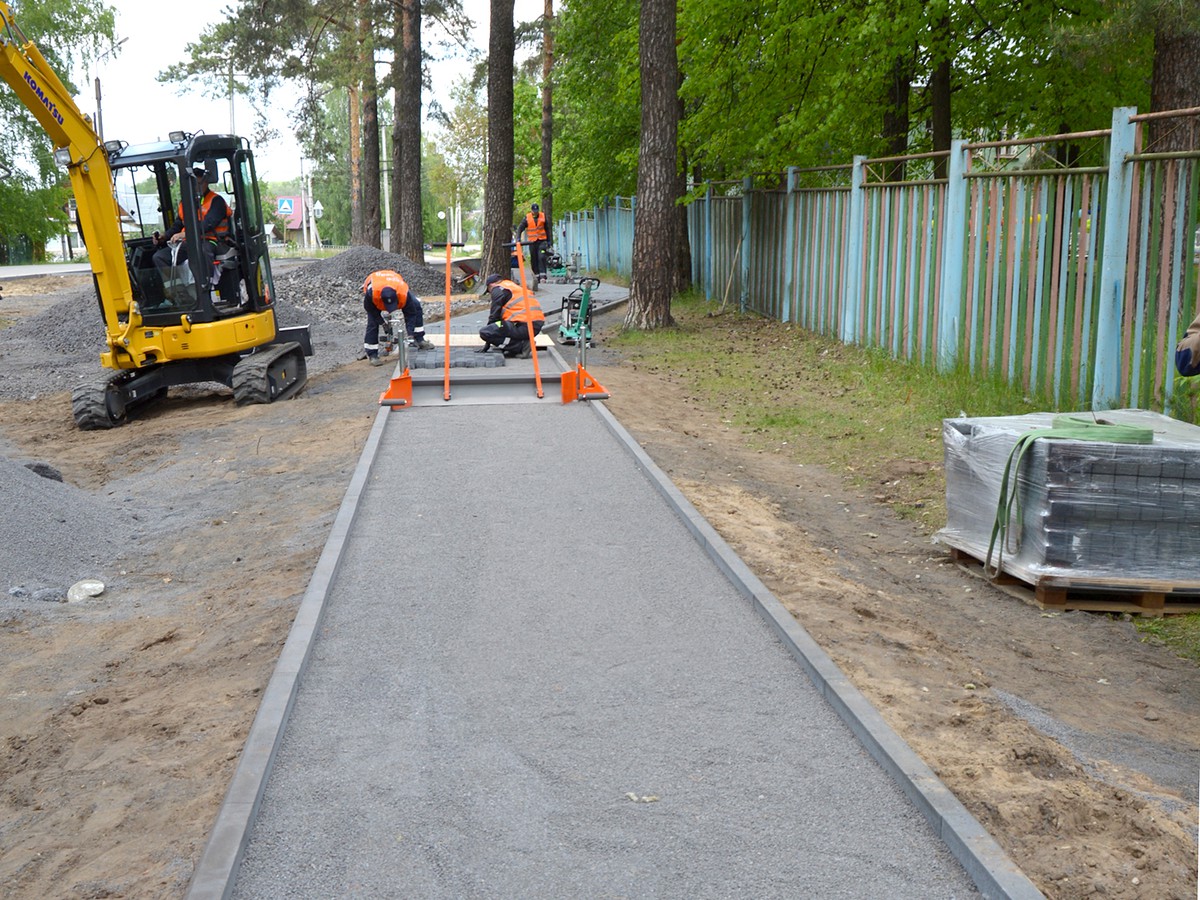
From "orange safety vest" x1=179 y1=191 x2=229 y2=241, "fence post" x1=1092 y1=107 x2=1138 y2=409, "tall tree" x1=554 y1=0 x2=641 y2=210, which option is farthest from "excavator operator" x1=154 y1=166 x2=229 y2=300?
"tall tree" x1=554 y1=0 x2=641 y2=210

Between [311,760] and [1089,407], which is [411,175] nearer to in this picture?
[1089,407]

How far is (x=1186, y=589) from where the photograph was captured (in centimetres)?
680

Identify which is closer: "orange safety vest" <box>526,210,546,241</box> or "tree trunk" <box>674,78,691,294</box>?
"tree trunk" <box>674,78,691,294</box>

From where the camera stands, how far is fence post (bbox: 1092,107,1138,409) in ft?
31.7

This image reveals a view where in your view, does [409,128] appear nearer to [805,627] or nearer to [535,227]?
[535,227]

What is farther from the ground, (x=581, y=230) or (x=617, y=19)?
(x=617, y=19)

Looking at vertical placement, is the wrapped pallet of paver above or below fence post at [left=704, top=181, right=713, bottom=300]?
below

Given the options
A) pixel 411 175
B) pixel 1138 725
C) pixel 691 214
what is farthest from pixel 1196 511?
pixel 411 175

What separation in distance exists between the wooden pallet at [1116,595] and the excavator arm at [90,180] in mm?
10421

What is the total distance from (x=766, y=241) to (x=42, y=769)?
16.9 metres

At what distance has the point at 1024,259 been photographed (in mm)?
11469

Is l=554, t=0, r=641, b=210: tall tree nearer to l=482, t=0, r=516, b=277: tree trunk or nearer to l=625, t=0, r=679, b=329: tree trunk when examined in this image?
l=482, t=0, r=516, b=277: tree trunk

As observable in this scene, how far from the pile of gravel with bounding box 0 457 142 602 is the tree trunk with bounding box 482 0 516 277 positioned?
53.0ft

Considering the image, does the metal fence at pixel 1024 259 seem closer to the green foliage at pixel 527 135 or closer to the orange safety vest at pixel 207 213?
the orange safety vest at pixel 207 213
